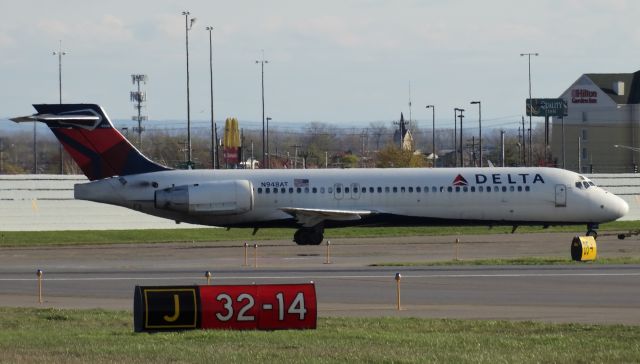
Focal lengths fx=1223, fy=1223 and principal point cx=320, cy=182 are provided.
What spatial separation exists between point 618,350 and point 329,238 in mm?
36510

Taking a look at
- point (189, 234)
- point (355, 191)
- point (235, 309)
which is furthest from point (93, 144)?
point (235, 309)

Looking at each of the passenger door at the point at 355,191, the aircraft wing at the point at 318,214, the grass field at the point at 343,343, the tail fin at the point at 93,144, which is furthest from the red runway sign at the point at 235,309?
the tail fin at the point at 93,144

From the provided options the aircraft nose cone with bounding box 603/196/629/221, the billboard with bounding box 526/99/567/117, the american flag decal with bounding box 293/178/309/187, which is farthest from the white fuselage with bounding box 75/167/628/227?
the billboard with bounding box 526/99/567/117

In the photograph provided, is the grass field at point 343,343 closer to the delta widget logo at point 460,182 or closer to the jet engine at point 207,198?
the jet engine at point 207,198

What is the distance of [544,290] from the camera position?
96.3 ft

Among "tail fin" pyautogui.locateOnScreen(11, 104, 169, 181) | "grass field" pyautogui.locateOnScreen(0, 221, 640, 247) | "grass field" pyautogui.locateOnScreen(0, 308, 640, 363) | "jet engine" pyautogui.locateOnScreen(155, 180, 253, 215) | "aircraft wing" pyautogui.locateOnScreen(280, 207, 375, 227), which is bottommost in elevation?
"grass field" pyautogui.locateOnScreen(0, 221, 640, 247)

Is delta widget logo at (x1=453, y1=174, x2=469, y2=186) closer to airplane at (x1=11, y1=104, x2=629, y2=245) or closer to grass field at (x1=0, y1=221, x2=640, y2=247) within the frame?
airplane at (x1=11, y1=104, x2=629, y2=245)

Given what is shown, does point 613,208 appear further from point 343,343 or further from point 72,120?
point 343,343

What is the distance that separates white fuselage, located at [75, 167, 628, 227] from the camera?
48.7m

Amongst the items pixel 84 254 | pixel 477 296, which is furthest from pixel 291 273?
pixel 84 254

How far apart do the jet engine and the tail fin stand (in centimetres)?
176

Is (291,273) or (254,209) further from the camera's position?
(254,209)

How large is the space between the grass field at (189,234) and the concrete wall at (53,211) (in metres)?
2.85

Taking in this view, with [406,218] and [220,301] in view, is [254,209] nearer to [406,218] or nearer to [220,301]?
[406,218]
